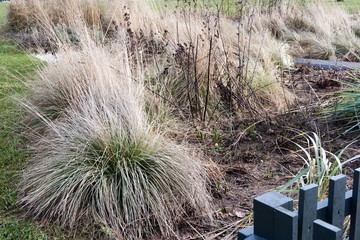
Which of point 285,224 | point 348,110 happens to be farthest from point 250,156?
point 285,224

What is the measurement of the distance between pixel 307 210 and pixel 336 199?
0.73 feet

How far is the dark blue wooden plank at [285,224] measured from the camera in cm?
180

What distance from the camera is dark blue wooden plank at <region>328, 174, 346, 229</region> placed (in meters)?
2.07

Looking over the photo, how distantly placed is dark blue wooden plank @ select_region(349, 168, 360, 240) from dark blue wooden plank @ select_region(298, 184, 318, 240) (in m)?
0.31

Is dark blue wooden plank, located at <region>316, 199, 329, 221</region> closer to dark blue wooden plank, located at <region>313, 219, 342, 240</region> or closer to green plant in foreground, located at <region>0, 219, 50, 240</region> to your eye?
dark blue wooden plank, located at <region>313, 219, 342, 240</region>

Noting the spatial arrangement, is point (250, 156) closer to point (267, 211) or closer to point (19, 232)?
point (19, 232)

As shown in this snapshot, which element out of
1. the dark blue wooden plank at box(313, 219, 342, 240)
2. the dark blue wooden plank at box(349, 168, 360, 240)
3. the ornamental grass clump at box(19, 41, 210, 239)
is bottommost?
the ornamental grass clump at box(19, 41, 210, 239)

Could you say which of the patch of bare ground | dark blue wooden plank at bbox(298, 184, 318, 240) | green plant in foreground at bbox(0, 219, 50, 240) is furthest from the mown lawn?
dark blue wooden plank at bbox(298, 184, 318, 240)

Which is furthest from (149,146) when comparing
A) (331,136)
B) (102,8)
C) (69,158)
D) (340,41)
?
(102,8)

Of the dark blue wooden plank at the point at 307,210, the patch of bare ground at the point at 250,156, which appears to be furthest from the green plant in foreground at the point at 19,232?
the dark blue wooden plank at the point at 307,210

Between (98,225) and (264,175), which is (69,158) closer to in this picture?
(98,225)

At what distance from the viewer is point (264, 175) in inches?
157

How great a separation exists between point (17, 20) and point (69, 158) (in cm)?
853

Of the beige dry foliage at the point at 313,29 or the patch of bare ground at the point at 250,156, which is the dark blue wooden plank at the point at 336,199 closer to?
the patch of bare ground at the point at 250,156
